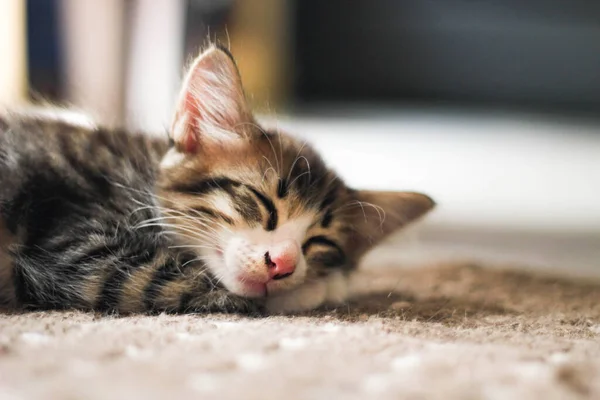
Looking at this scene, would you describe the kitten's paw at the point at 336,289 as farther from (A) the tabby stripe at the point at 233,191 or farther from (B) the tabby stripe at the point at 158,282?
(B) the tabby stripe at the point at 158,282

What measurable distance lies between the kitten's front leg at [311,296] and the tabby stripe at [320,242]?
5 cm

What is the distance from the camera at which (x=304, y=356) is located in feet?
2.39

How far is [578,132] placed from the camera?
337 cm

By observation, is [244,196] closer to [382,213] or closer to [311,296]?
[311,296]

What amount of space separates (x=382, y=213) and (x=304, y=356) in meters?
0.62

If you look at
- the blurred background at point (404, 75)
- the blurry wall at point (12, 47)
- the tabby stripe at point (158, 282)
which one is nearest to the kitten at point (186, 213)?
the tabby stripe at point (158, 282)

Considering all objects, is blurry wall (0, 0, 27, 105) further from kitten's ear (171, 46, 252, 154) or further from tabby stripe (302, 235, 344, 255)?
tabby stripe (302, 235, 344, 255)

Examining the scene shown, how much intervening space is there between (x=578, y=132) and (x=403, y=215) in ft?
8.05

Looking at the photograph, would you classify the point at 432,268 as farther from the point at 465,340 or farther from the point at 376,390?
the point at 376,390

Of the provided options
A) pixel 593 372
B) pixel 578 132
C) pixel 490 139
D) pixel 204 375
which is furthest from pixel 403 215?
pixel 578 132

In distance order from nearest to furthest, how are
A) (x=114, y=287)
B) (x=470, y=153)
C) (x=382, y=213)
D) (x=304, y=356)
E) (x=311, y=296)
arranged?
(x=304, y=356) → (x=114, y=287) → (x=311, y=296) → (x=382, y=213) → (x=470, y=153)

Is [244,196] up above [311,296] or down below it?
above

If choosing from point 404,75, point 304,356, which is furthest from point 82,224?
point 404,75

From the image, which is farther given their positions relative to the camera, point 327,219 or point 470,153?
point 470,153
